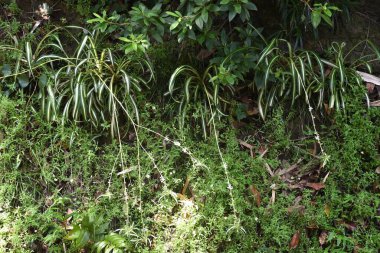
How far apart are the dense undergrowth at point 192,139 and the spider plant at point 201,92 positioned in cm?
2

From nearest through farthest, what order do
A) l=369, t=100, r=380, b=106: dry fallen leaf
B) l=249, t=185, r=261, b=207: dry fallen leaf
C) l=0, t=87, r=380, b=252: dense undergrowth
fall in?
l=0, t=87, r=380, b=252: dense undergrowth → l=249, t=185, r=261, b=207: dry fallen leaf → l=369, t=100, r=380, b=106: dry fallen leaf

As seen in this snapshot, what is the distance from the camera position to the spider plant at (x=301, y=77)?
3.37m

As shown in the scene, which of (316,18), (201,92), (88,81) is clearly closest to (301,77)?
(316,18)

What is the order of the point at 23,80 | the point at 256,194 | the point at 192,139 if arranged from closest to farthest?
the point at 256,194 → the point at 192,139 → the point at 23,80

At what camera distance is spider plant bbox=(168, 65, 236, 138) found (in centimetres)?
338

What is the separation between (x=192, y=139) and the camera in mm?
3496

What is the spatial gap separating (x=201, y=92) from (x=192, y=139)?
1.27 ft

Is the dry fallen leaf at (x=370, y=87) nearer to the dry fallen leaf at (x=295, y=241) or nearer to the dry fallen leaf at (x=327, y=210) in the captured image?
the dry fallen leaf at (x=327, y=210)

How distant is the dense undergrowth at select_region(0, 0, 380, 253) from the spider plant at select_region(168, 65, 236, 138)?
15 millimetres

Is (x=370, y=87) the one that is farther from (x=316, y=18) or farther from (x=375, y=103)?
(x=316, y=18)

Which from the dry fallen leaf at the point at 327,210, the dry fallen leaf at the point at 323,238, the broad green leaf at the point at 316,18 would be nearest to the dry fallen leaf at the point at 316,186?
the dry fallen leaf at the point at 327,210

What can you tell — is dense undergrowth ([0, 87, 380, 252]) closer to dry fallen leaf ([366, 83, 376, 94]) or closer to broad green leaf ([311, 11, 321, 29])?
dry fallen leaf ([366, 83, 376, 94])

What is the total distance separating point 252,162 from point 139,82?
1.12 metres

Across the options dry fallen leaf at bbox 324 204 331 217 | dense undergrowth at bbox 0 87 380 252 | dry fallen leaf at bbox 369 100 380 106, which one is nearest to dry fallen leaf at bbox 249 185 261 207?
dense undergrowth at bbox 0 87 380 252
